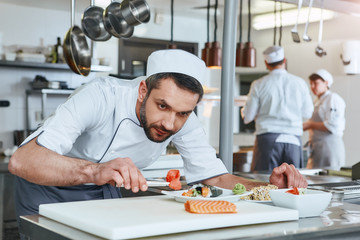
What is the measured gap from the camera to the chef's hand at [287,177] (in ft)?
6.18

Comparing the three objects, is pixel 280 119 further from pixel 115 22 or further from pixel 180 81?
pixel 180 81

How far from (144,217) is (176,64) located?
696 millimetres

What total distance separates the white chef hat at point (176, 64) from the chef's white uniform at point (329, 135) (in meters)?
3.77

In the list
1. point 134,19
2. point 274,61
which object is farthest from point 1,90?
point 134,19

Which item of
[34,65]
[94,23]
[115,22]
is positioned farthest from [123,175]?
[34,65]

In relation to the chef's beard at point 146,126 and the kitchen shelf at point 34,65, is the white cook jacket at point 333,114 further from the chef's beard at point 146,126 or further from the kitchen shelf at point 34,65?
the chef's beard at point 146,126

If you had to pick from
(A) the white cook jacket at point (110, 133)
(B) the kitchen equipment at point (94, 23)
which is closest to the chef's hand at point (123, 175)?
(A) the white cook jacket at point (110, 133)

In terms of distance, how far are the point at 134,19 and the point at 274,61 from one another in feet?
7.13

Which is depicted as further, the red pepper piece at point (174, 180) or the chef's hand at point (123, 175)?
the red pepper piece at point (174, 180)

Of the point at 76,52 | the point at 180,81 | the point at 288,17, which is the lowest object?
the point at 180,81

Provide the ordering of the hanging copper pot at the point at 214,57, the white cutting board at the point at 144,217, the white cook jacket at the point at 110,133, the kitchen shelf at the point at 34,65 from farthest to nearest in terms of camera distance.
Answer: the kitchen shelf at the point at 34,65 < the hanging copper pot at the point at 214,57 < the white cook jacket at the point at 110,133 < the white cutting board at the point at 144,217

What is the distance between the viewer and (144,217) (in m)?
1.27

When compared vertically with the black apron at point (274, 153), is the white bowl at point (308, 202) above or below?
above

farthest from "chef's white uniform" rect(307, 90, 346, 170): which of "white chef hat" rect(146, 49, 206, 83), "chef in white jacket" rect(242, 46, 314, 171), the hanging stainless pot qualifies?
"white chef hat" rect(146, 49, 206, 83)
